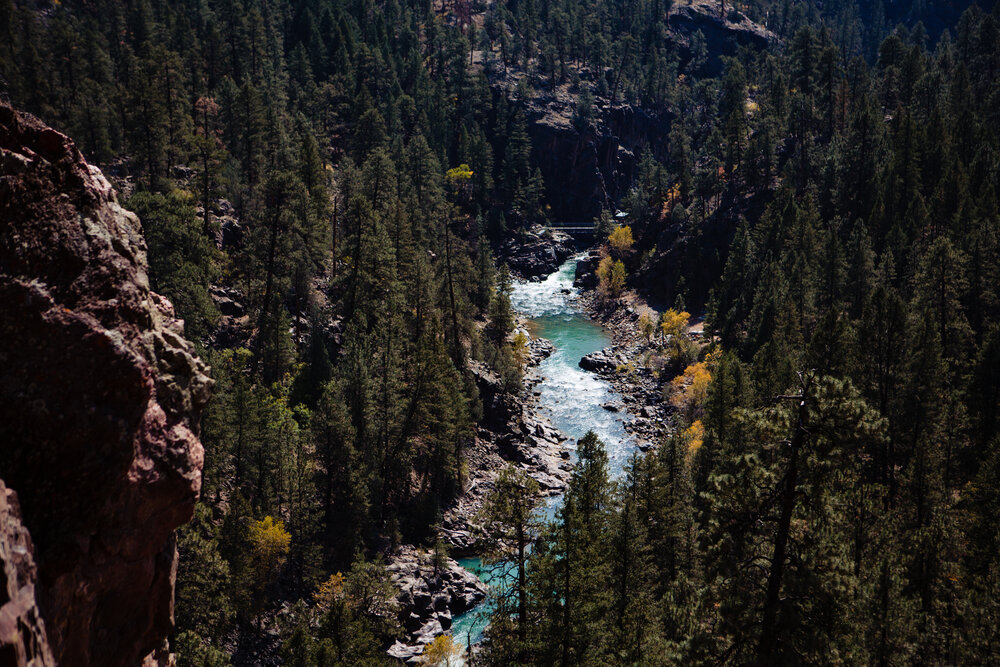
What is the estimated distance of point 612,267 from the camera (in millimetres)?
123312

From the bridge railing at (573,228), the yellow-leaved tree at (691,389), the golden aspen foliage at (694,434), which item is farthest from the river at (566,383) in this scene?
the bridge railing at (573,228)

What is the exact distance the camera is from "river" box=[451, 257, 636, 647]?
55.6 metres

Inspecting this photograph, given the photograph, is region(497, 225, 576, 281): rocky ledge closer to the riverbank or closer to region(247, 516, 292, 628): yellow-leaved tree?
the riverbank

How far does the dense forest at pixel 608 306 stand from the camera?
24.7 m

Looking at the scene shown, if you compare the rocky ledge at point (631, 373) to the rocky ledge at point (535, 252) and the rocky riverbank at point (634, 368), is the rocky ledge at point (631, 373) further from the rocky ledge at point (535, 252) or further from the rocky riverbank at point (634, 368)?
the rocky ledge at point (535, 252)

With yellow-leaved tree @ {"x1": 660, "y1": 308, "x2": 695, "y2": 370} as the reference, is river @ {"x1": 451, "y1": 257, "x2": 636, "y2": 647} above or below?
below

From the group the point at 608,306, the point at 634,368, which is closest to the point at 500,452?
the point at 634,368

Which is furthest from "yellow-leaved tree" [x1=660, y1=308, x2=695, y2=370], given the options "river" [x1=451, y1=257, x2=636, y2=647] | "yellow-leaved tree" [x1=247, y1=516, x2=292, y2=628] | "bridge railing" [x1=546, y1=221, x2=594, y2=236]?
"yellow-leaved tree" [x1=247, y1=516, x2=292, y2=628]

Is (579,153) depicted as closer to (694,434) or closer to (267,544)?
(694,434)

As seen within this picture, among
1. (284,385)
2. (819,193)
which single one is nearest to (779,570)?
(284,385)

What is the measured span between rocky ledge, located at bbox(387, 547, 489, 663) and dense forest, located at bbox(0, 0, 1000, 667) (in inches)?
62.8

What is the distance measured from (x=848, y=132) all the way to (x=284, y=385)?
91503 millimetres

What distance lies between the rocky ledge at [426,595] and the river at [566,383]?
3.30 ft

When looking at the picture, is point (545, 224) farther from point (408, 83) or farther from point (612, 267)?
point (408, 83)
